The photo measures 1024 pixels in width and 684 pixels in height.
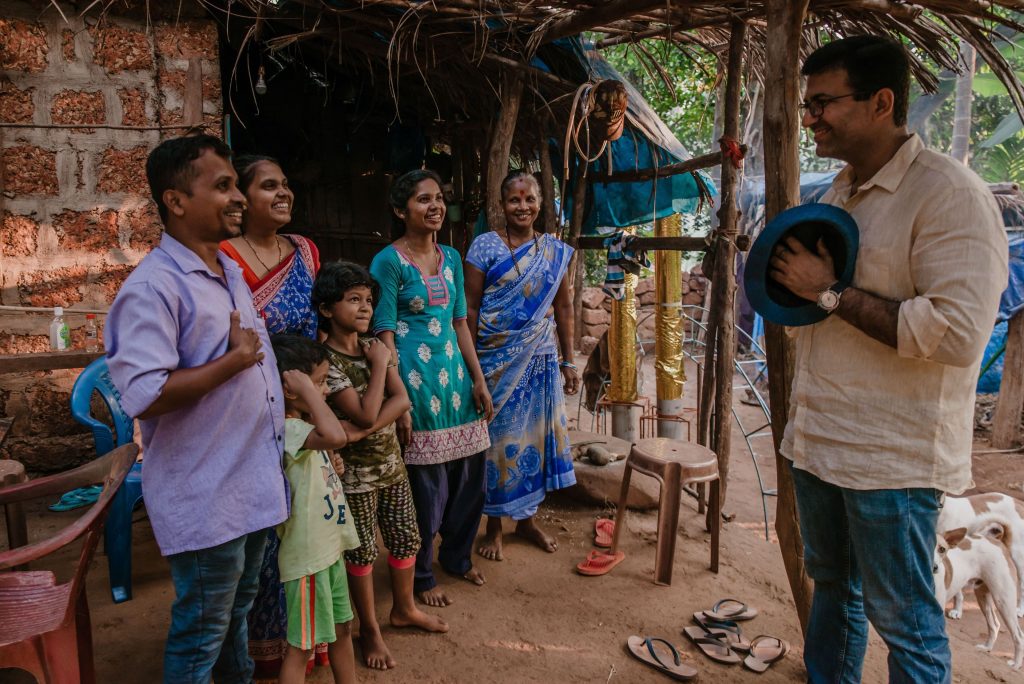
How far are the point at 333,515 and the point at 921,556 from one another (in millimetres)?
1665

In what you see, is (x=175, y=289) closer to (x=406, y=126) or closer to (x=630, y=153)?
(x=630, y=153)

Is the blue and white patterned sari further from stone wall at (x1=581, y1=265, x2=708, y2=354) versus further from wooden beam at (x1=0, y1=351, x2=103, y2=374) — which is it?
stone wall at (x1=581, y1=265, x2=708, y2=354)

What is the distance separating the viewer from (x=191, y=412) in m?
1.64

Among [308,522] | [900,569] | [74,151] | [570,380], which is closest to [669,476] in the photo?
[570,380]

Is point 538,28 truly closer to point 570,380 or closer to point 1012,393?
point 570,380

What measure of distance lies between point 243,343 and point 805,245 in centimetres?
159

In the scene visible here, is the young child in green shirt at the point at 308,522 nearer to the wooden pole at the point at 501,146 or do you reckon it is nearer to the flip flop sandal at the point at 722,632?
the flip flop sandal at the point at 722,632

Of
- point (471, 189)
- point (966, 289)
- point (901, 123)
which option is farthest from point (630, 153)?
point (966, 289)

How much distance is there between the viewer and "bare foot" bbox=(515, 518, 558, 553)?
359 centimetres

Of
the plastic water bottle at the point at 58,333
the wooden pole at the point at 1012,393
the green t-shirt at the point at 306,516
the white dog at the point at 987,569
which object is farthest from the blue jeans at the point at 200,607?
the wooden pole at the point at 1012,393

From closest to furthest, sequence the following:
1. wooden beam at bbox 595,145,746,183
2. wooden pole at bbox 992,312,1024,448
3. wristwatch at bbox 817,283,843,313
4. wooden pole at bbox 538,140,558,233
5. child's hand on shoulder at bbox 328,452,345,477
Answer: wristwatch at bbox 817,283,843,313 → child's hand on shoulder at bbox 328,452,345,477 → wooden beam at bbox 595,145,746,183 → wooden pole at bbox 538,140,558,233 → wooden pole at bbox 992,312,1024,448

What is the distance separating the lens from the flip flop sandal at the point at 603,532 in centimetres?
370

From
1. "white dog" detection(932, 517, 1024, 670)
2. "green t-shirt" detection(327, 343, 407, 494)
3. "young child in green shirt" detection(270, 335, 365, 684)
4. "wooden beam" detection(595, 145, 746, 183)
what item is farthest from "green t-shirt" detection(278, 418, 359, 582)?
"white dog" detection(932, 517, 1024, 670)

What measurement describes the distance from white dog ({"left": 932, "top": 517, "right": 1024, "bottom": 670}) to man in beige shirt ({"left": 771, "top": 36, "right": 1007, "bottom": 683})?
229 centimetres
